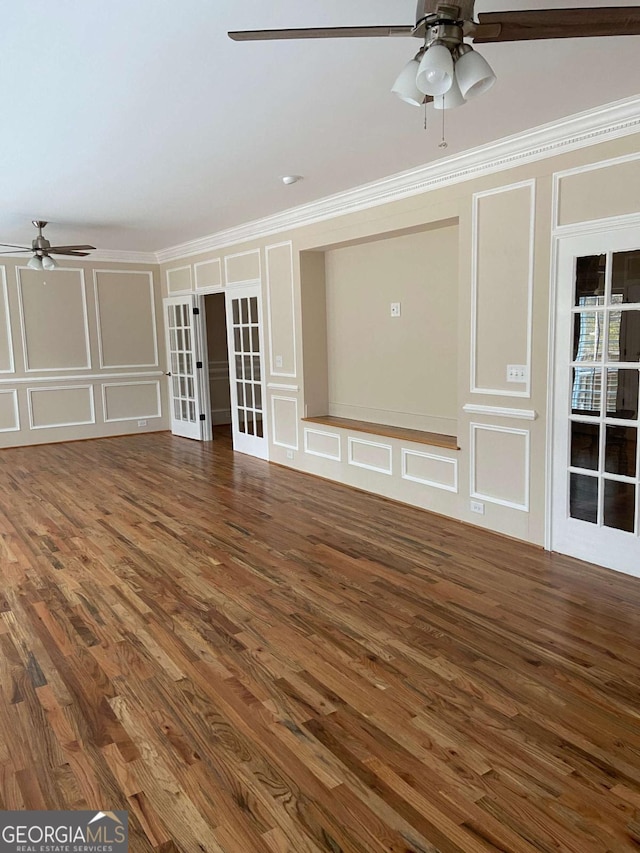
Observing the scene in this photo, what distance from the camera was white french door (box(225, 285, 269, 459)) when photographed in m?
7.06

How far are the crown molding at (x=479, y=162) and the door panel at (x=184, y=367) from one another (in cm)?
225

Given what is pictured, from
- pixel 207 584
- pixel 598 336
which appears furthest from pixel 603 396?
pixel 207 584

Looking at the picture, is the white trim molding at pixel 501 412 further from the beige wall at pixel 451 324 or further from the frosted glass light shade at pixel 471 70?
the frosted glass light shade at pixel 471 70

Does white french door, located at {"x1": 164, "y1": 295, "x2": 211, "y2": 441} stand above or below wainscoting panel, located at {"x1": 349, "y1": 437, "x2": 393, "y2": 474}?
above

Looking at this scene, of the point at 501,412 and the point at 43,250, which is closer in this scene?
the point at 501,412

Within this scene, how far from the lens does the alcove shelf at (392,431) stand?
484cm

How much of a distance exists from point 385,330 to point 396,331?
16 cm

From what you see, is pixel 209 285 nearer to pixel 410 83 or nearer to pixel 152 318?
pixel 152 318

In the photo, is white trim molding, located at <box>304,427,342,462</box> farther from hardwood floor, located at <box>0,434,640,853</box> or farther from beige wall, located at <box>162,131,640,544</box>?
hardwood floor, located at <box>0,434,640,853</box>

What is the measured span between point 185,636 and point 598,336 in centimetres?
290

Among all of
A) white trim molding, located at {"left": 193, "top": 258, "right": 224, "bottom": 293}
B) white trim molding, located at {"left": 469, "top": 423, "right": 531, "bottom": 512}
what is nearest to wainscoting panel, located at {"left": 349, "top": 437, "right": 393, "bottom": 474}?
white trim molding, located at {"left": 469, "top": 423, "right": 531, "bottom": 512}

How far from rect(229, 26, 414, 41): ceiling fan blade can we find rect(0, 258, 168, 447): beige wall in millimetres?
7388

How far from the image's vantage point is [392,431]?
5.38 metres

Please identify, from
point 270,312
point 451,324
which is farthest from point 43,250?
point 451,324
